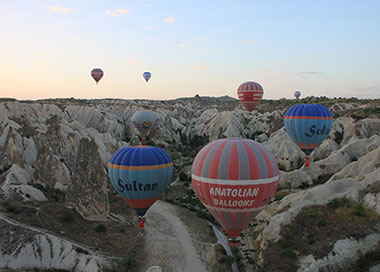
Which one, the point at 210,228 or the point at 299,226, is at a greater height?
the point at 299,226

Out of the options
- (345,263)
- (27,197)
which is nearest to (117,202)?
(27,197)

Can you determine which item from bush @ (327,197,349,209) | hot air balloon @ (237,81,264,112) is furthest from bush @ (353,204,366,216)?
hot air balloon @ (237,81,264,112)

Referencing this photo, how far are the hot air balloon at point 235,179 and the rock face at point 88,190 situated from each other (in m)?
12.1

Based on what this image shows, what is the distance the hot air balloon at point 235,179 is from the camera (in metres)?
16.8

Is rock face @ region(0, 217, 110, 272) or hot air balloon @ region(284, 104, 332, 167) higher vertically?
hot air balloon @ region(284, 104, 332, 167)

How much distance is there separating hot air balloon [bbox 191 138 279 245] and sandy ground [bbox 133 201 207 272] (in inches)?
245

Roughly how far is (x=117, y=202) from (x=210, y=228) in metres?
9.56

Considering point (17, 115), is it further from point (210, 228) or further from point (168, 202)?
point (210, 228)

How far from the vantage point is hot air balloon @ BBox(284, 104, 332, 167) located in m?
29.2

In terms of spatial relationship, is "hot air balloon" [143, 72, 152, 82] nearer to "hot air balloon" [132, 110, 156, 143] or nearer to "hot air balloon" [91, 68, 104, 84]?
"hot air balloon" [91, 68, 104, 84]

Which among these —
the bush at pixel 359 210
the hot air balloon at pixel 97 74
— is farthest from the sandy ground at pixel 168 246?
the hot air balloon at pixel 97 74

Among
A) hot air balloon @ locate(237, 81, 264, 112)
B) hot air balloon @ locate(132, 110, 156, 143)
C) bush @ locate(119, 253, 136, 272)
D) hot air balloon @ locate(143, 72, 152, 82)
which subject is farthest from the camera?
hot air balloon @ locate(143, 72, 152, 82)

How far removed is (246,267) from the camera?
2264cm

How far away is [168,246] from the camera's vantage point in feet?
79.6
